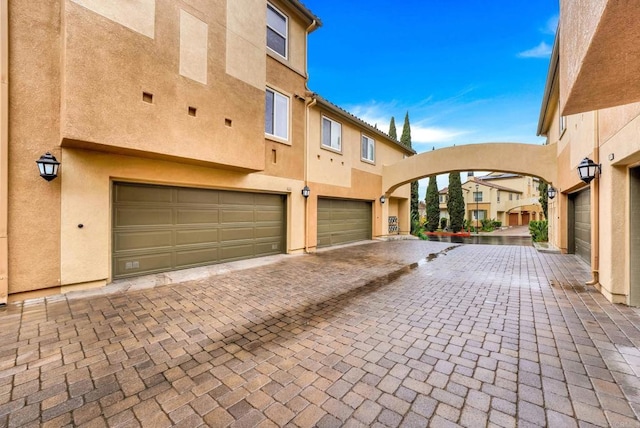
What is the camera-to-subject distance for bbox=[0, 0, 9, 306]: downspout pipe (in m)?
4.48

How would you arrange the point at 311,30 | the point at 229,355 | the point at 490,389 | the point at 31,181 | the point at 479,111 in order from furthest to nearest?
the point at 479,111
the point at 311,30
the point at 31,181
the point at 229,355
the point at 490,389

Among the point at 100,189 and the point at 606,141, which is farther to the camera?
the point at 100,189

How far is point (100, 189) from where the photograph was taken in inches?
222

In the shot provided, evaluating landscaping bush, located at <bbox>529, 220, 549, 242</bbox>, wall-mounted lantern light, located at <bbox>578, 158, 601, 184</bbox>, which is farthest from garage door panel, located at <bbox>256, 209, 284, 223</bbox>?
landscaping bush, located at <bbox>529, 220, 549, 242</bbox>

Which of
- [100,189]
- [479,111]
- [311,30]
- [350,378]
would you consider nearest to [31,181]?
[100,189]

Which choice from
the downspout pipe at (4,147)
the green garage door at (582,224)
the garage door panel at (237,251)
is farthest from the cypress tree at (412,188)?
the downspout pipe at (4,147)

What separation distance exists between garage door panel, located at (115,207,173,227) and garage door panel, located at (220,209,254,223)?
58.7 inches

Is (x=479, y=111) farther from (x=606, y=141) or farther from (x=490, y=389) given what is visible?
(x=490, y=389)

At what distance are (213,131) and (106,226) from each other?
10.4 feet

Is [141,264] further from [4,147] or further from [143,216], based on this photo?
[4,147]

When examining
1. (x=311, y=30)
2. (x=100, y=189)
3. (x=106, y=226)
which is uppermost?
(x=311, y=30)

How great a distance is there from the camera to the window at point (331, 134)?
11.8 metres

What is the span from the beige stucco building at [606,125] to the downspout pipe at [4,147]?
7.91 metres

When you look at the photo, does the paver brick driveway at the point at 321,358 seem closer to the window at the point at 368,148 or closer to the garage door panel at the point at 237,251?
the garage door panel at the point at 237,251
